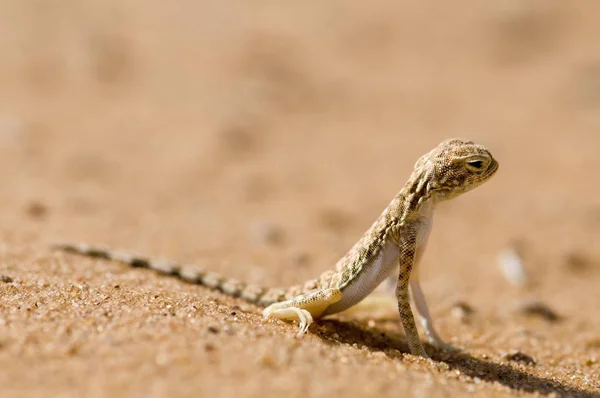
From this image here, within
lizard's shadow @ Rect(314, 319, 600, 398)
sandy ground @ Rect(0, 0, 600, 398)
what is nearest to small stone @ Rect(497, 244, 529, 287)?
sandy ground @ Rect(0, 0, 600, 398)

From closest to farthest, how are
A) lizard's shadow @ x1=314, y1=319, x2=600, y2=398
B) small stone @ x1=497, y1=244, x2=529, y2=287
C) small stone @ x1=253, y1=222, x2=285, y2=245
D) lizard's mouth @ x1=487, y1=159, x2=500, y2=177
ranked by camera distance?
1. lizard's shadow @ x1=314, y1=319, x2=600, y2=398
2. lizard's mouth @ x1=487, y1=159, x2=500, y2=177
3. small stone @ x1=497, y1=244, x2=529, y2=287
4. small stone @ x1=253, y1=222, x2=285, y2=245

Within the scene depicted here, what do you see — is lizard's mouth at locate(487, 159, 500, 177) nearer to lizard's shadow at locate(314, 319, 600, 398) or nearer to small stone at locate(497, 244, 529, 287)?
lizard's shadow at locate(314, 319, 600, 398)

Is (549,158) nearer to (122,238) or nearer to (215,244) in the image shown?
(215,244)

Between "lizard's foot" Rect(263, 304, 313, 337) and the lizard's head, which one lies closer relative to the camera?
"lizard's foot" Rect(263, 304, 313, 337)

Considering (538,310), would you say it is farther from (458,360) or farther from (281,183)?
(281,183)

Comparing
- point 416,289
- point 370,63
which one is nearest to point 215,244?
point 416,289

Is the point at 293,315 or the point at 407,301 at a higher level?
the point at 407,301

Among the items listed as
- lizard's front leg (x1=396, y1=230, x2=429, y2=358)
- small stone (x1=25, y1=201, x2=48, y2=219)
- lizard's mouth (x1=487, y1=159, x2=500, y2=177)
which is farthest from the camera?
small stone (x1=25, y1=201, x2=48, y2=219)

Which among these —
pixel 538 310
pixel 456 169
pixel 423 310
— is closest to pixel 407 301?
pixel 423 310
